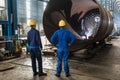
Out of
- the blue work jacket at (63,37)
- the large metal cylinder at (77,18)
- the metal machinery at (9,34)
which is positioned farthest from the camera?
the metal machinery at (9,34)

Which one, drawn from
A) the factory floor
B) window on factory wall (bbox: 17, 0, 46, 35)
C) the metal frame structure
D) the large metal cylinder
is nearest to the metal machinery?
the metal frame structure

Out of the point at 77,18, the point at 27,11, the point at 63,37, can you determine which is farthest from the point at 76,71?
the point at 27,11

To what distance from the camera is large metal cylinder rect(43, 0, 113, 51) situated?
551 centimetres

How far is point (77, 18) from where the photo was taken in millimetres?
6367

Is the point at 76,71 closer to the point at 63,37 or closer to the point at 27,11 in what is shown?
the point at 63,37

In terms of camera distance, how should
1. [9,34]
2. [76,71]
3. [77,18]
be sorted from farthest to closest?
[77,18]
[9,34]
[76,71]

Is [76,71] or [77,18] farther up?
[77,18]

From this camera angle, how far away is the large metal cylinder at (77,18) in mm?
5512

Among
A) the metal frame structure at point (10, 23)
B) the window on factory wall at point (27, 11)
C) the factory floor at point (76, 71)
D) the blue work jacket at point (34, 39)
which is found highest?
the window on factory wall at point (27, 11)

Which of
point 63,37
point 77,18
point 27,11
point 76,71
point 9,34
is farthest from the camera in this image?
point 27,11

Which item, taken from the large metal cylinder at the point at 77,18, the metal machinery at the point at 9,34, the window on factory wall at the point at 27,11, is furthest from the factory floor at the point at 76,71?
the window on factory wall at the point at 27,11

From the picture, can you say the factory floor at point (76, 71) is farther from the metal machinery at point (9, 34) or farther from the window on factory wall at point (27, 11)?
the window on factory wall at point (27, 11)

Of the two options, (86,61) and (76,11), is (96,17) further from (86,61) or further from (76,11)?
(86,61)

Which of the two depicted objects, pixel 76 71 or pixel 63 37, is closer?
pixel 63 37
